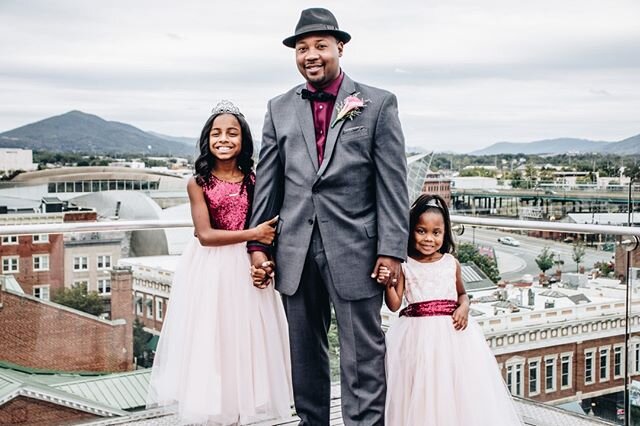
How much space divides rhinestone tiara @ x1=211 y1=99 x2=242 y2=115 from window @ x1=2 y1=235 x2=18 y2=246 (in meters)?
1.31

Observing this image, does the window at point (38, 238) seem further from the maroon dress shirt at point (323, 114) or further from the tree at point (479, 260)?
the tree at point (479, 260)

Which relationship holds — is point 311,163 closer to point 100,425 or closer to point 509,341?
point 509,341

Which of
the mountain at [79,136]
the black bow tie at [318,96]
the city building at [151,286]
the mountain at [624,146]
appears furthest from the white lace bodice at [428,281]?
the mountain at [79,136]

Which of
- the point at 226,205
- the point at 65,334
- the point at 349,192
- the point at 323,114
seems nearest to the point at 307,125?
the point at 323,114

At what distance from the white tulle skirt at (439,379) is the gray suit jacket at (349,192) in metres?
0.37

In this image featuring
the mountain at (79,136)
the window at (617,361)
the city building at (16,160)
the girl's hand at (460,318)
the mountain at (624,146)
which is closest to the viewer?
the girl's hand at (460,318)

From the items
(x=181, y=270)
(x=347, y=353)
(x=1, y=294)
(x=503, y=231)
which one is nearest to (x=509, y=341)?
(x=503, y=231)

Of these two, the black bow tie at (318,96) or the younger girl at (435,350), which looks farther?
the younger girl at (435,350)

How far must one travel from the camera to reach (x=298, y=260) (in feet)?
8.69

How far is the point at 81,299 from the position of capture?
369cm

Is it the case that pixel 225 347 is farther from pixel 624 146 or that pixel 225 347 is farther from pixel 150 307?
pixel 624 146

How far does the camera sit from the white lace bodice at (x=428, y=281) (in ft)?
9.48

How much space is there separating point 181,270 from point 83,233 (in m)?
0.86

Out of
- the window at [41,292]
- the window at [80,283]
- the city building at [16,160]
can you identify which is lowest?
the window at [41,292]
